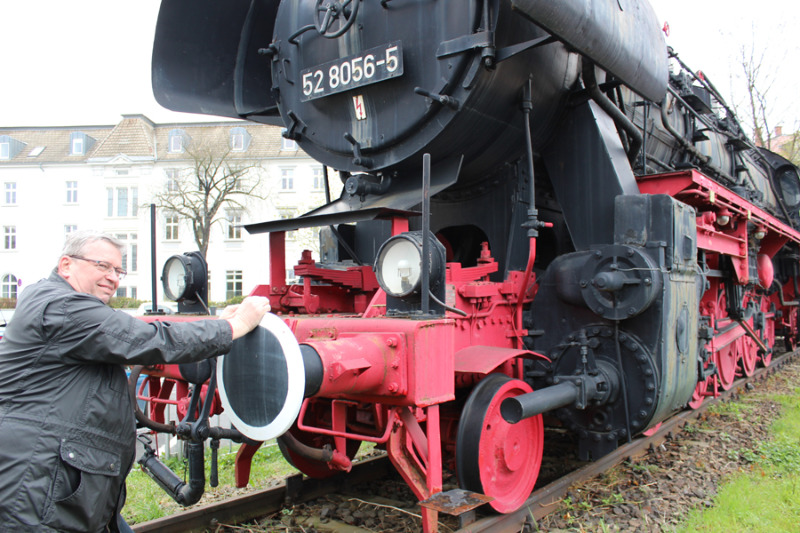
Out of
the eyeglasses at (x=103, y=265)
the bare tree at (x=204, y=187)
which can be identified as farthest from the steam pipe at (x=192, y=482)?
the bare tree at (x=204, y=187)

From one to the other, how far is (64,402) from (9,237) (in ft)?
123

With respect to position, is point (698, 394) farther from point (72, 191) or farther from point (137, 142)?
point (72, 191)

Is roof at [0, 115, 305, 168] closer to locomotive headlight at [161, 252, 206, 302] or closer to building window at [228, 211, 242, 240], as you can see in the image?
building window at [228, 211, 242, 240]

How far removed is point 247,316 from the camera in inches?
91.7

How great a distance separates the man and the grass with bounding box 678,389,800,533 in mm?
A: 2793

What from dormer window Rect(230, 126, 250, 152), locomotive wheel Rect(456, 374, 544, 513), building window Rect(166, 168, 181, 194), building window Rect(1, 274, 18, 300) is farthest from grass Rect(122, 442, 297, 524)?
building window Rect(1, 274, 18, 300)

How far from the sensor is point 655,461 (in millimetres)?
4516

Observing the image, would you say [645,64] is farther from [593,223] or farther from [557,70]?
[593,223]

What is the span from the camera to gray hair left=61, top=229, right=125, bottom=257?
2125 mm

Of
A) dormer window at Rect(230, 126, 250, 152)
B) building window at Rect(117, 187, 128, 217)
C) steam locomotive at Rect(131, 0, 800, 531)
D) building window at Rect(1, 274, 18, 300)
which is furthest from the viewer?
dormer window at Rect(230, 126, 250, 152)

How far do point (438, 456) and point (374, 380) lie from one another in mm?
444

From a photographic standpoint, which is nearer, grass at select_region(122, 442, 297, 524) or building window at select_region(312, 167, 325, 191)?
grass at select_region(122, 442, 297, 524)

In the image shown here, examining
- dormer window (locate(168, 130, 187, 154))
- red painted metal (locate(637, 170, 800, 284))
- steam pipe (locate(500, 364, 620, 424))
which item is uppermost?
dormer window (locate(168, 130, 187, 154))

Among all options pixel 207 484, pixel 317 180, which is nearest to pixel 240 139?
pixel 317 180
